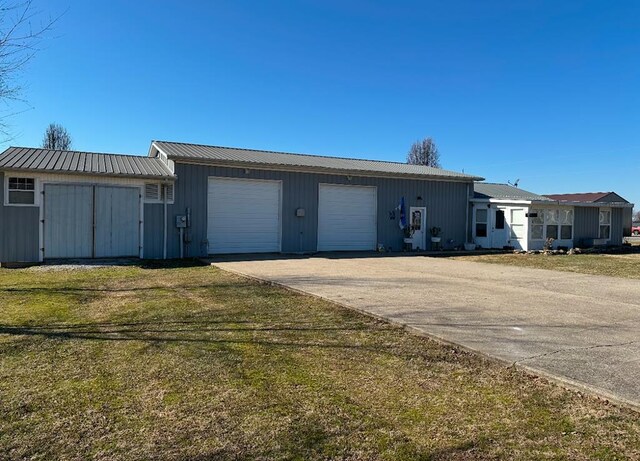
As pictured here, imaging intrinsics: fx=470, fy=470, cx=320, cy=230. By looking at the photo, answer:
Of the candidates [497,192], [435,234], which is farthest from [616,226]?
[435,234]

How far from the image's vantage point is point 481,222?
21.4 m

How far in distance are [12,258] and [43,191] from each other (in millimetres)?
1945

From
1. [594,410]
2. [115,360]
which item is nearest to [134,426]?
[115,360]

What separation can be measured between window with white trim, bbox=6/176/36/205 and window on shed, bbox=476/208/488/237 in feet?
56.8

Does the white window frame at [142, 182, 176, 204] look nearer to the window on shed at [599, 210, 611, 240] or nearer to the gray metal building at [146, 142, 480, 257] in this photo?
the gray metal building at [146, 142, 480, 257]

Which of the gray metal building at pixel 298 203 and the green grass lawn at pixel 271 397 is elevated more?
the gray metal building at pixel 298 203

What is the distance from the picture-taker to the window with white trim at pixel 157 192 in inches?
555

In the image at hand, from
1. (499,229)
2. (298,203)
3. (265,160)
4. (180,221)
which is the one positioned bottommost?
(499,229)

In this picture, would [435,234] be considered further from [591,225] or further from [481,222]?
[591,225]

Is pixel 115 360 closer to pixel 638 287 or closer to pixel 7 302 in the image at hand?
pixel 7 302

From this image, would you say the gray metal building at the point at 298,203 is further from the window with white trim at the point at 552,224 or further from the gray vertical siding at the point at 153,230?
the window with white trim at the point at 552,224

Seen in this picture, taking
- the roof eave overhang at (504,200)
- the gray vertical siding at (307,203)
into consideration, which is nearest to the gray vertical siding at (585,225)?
the roof eave overhang at (504,200)

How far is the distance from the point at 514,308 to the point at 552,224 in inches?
628

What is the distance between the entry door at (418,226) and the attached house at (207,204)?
4cm
